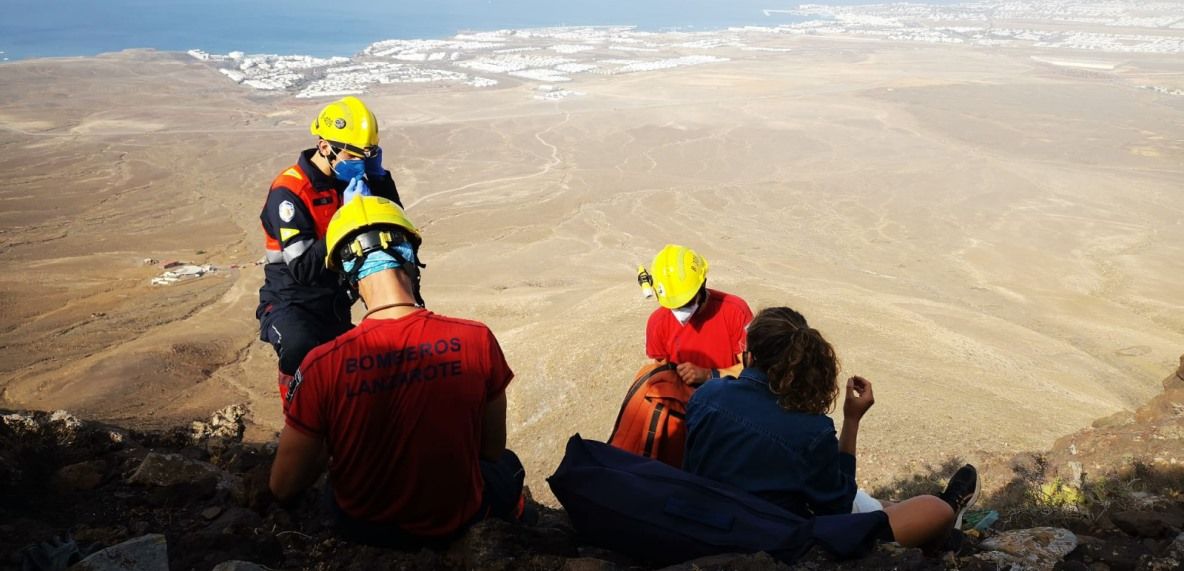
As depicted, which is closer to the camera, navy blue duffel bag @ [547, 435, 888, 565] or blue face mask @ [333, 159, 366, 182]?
navy blue duffel bag @ [547, 435, 888, 565]

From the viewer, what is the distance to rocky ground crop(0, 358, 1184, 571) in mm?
2670

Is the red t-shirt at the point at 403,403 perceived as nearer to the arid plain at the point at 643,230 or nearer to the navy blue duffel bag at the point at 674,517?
the navy blue duffel bag at the point at 674,517

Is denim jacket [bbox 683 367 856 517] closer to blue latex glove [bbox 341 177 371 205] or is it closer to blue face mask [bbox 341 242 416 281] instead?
blue face mask [bbox 341 242 416 281]

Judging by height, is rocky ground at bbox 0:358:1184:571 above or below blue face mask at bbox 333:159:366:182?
below

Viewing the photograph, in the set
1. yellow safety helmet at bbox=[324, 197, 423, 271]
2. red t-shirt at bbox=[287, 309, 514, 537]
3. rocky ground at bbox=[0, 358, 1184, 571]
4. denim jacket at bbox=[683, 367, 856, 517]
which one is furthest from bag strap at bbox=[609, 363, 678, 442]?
yellow safety helmet at bbox=[324, 197, 423, 271]

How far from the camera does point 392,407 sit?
2.48m

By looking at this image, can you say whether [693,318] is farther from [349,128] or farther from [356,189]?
[349,128]

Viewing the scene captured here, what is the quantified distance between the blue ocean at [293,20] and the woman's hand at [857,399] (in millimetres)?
71724

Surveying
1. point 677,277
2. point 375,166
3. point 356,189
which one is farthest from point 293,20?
point 677,277

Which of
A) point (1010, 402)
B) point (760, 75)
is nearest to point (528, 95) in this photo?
point (760, 75)

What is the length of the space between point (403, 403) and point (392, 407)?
43 millimetres

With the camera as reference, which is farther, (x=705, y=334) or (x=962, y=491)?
(x=705, y=334)

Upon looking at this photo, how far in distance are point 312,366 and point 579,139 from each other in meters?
29.5

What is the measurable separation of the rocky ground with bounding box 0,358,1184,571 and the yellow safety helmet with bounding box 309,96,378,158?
174cm
